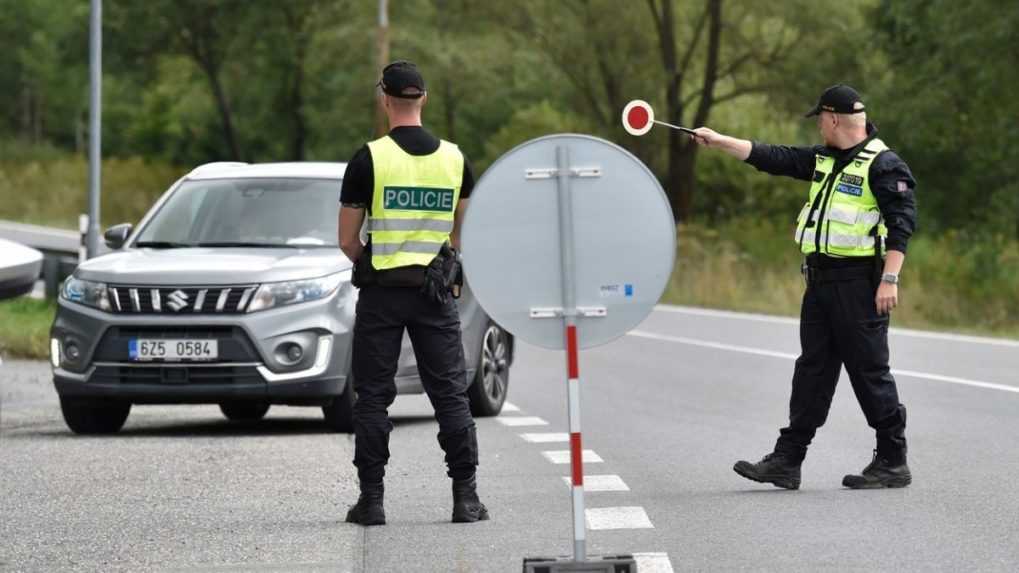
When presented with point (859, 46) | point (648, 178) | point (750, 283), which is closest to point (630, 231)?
point (648, 178)

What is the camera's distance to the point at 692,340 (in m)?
24.2

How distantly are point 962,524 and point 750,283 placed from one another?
87.7 feet

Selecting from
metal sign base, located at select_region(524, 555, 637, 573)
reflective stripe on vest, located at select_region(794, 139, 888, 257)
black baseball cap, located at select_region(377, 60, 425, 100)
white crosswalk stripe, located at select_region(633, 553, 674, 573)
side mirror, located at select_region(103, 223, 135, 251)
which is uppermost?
black baseball cap, located at select_region(377, 60, 425, 100)

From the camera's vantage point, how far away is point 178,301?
1268 cm

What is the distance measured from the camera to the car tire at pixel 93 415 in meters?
13.3

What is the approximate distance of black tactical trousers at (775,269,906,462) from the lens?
1003cm

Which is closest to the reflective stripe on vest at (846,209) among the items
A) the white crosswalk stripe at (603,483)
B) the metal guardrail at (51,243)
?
the white crosswalk stripe at (603,483)

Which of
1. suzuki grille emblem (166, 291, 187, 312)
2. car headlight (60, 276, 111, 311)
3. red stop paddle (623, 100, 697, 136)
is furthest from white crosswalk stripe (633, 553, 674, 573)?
car headlight (60, 276, 111, 311)

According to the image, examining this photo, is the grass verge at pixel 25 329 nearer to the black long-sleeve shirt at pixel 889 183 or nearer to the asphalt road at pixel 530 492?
the asphalt road at pixel 530 492

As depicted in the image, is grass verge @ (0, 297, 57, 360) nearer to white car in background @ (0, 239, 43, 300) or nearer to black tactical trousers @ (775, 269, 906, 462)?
white car in background @ (0, 239, 43, 300)

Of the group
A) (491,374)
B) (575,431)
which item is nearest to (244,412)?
(491,374)

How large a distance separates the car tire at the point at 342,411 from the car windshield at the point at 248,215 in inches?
38.4

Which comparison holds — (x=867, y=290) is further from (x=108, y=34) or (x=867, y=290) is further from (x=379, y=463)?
(x=108, y=34)

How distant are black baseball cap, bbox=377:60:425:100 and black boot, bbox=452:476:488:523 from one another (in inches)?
64.1
